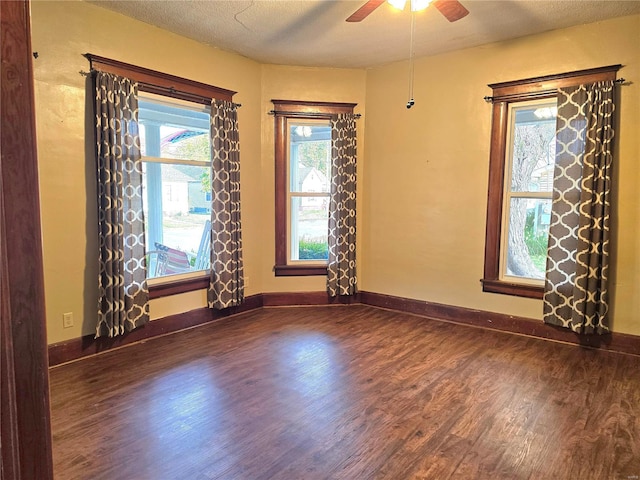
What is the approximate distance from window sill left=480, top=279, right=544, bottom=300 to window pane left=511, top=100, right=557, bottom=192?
3.07 ft

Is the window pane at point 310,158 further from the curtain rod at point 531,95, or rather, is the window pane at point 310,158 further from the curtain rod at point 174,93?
the curtain rod at point 531,95

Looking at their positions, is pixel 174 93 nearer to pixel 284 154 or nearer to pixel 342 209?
pixel 284 154

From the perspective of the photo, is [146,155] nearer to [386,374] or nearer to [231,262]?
[231,262]

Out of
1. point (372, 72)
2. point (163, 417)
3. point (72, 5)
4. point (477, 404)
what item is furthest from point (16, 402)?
point (372, 72)

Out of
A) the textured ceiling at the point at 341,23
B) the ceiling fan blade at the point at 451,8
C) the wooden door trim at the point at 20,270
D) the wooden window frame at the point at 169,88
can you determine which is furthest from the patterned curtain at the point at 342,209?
the wooden door trim at the point at 20,270

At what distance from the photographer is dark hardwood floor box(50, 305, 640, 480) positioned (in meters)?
2.03

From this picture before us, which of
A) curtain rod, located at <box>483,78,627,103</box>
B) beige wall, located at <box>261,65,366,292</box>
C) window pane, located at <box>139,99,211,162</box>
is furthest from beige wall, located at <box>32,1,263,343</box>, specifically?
curtain rod, located at <box>483,78,627,103</box>

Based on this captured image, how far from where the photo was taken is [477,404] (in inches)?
104

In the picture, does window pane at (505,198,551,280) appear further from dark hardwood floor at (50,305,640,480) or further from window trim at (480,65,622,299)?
dark hardwood floor at (50,305,640,480)

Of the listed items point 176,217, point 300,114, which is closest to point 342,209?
point 300,114

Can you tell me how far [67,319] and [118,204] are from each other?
994 mm

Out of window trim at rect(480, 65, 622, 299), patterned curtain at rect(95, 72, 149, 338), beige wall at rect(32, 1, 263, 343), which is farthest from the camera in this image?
window trim at rect(480, 65, 622, 299)

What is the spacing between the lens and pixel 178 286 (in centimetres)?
406

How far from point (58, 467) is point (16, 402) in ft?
4.78
